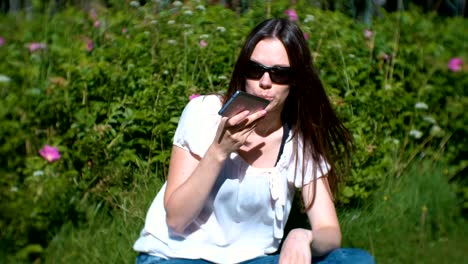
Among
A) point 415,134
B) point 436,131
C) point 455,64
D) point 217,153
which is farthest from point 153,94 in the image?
point 455,64

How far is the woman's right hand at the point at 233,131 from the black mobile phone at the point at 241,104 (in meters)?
0.02

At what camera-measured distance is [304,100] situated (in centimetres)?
271

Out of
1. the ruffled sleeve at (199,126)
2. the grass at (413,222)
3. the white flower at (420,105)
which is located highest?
the ruffled sleeve at (199,126)

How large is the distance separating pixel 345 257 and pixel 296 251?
0.75 ft

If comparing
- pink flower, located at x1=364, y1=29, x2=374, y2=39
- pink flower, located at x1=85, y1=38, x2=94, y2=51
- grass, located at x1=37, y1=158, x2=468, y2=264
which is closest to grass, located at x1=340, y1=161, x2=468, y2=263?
grass, located at x1=37, y1=158, x2=468, y2=264

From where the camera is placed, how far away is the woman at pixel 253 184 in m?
2.46

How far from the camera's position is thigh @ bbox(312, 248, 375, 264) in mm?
2479

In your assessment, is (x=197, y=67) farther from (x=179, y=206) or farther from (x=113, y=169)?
(x=179, y=206)

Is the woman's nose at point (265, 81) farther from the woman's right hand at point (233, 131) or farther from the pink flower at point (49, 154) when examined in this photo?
the pink flower at point (49, 154)

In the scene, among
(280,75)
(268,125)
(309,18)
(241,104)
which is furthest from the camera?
(309,18)

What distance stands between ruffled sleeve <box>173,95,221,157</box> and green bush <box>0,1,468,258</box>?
755 mm

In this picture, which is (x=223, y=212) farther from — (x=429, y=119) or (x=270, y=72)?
(x=429, y=119)

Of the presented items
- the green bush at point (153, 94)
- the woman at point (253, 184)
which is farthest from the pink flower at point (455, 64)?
the woman at point (253, 184)

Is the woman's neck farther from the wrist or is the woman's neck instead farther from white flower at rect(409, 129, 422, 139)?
white flower at rect(409, 129, 422, 139)
